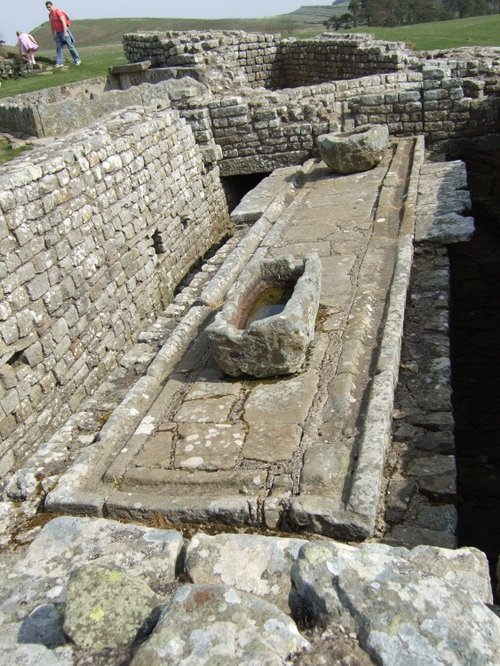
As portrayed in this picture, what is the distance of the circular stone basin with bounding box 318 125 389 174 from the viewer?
9.08 metres

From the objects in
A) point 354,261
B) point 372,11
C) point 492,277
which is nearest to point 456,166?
point 492,277

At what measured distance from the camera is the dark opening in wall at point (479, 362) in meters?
5.09

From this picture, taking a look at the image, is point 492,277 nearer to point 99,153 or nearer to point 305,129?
point 305,129

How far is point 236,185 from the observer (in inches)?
482

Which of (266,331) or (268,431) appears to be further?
(266,331)

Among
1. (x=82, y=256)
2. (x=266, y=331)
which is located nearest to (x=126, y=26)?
(x=82, y=256)

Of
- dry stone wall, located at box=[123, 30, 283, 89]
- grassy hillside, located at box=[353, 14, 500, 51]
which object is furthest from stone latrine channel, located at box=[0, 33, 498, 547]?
grassy hillside, located at box=[353, 14, 500, 51]

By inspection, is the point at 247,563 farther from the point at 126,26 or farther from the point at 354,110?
the point at 126,26

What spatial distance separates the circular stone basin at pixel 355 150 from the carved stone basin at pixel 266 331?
4.10 m

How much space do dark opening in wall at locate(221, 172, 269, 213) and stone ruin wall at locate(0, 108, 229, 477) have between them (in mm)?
1618

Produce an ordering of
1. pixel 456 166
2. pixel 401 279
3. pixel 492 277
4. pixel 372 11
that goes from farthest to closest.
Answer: pixel 372 11 < pixel 456 166 < pixel 492 277 < pixel 401 279

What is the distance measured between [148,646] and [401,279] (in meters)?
4.45

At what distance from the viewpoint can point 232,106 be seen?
35.6 ft

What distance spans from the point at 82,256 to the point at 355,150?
14.3 feet
